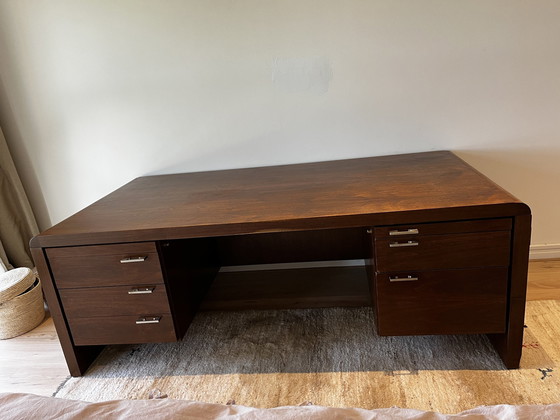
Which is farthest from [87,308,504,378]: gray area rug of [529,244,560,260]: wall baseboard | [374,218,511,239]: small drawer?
[529,244,560,260]: wall baseboard

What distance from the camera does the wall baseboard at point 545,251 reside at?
78.5 inches

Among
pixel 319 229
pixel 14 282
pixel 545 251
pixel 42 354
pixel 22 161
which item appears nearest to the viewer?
pixel 319 229

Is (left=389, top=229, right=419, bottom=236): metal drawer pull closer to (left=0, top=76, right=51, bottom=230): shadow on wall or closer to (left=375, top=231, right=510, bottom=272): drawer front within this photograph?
(left=375, top=231, right=510, bottom=272): drawer front

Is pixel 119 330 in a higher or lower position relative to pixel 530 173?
lower

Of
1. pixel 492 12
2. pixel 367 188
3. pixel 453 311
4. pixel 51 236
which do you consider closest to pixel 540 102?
pixel 492 12

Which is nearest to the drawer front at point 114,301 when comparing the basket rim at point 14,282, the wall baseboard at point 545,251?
the basket rim at point 14,282

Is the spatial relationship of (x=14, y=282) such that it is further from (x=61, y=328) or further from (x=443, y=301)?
(x=443, y=301)

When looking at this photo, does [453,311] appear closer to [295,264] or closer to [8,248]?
[295,264]

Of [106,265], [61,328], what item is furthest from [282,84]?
[61,328]

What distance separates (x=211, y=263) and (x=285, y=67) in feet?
3.06

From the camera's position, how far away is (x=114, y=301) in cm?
146

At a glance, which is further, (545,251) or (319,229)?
(545,251)

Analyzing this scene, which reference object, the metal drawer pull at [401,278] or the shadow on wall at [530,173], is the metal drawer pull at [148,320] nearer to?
the metal drawer pull at [401,278]

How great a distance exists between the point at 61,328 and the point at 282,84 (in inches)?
50.6
